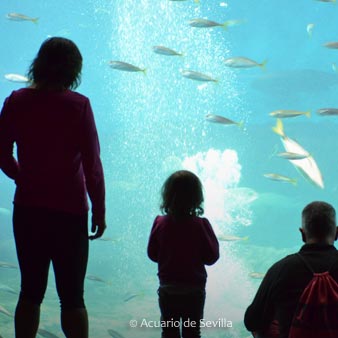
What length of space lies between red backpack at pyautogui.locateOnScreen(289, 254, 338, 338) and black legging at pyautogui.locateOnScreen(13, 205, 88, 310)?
2.92 feet

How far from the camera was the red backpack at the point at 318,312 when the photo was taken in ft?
6.05

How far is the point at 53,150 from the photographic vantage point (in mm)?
2129

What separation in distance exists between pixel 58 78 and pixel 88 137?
0.31 meters

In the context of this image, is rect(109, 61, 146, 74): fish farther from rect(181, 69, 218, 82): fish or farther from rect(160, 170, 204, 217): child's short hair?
rect(160, 170, 204, 217): child's short hair

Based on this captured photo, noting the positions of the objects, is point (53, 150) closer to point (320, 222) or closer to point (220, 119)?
point (320, 222)

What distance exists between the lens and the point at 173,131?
25203mm

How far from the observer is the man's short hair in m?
2.03

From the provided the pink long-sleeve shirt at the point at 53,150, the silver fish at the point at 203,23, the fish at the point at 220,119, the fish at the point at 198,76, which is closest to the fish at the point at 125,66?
the fish at the point at 198,76

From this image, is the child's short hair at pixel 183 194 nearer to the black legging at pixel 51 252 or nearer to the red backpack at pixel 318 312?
the black legging at pixel 51 252

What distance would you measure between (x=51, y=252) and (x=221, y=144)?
20.4 metres

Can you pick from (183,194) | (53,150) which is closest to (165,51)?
(183,194)

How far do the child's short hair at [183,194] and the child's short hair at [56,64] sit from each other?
0.73 m

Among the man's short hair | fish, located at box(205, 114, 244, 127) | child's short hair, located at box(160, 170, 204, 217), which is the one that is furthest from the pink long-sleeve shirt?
fish, located at box(205, 114, 244, 127)

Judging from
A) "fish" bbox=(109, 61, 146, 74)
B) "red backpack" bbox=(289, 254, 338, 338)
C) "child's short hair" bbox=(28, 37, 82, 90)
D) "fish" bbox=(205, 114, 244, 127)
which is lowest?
"red backpack" bbox=(289, 254, 338, 338)
